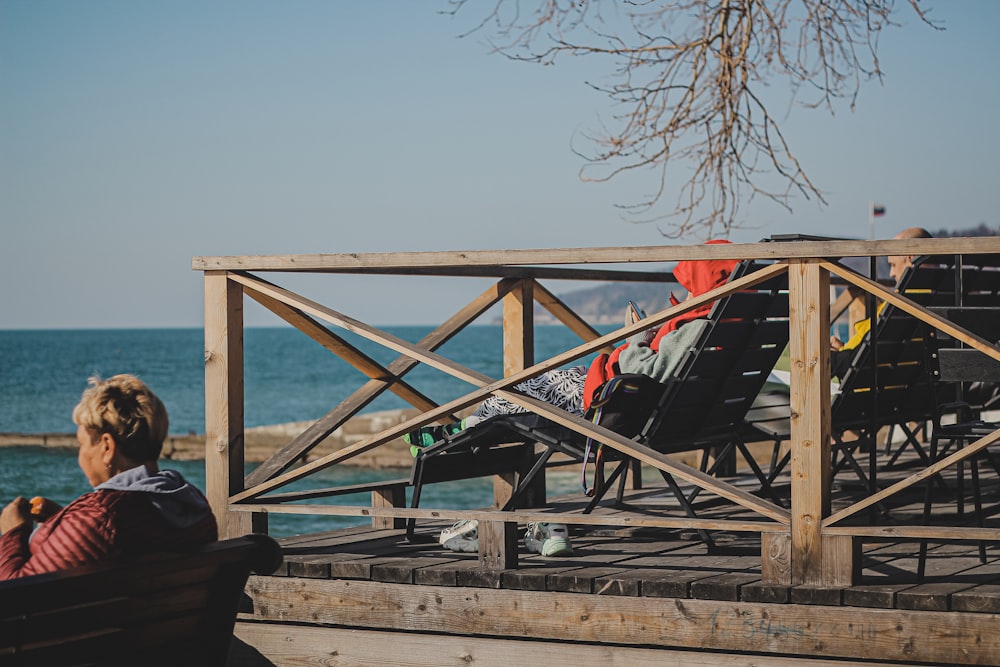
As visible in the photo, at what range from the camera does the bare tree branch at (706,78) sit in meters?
8.97

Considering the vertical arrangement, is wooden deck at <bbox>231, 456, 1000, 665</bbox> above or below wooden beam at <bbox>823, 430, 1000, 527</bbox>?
below

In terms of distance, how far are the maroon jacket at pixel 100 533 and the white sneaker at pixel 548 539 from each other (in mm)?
2118

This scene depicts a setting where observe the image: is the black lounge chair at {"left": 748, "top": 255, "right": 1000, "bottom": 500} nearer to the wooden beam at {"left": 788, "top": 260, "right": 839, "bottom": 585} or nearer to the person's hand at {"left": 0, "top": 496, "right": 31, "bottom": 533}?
the wooden beam at {"left": 788, "top": 260, "right": 839, "bottom": 585}

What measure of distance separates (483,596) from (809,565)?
1.13 meters

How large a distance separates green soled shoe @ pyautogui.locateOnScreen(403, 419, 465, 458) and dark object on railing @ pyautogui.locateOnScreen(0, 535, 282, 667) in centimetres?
231

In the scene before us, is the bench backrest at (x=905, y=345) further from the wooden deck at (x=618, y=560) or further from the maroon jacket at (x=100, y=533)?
the maroon jacket at (x=100, y=533)

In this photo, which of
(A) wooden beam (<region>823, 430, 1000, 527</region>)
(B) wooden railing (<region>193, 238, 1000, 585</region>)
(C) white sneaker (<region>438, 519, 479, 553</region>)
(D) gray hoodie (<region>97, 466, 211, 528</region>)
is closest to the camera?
(D) gray hoodie (<region>97, 466, 211, 528</region>)

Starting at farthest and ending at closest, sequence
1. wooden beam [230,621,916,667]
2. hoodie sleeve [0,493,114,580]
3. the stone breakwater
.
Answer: the stone breakwater → wooden beam [230,621,916,667] → hoodie sleeve [0,493,114,580]

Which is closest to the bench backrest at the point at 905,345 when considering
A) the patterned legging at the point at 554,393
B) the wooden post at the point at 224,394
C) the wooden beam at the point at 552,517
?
the patterned legging at the point at 554,393

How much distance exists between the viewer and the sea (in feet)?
91.4

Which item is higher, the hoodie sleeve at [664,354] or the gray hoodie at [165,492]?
the hoodie sleeve at [664,354]

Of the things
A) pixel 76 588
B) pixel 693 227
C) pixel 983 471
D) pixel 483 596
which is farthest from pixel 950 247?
pixel 693 227

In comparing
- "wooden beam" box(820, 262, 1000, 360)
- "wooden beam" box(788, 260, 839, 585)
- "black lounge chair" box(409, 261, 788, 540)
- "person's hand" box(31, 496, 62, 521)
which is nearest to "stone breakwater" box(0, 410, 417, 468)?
"black lounge chair" box(409, 261, 788, 540)

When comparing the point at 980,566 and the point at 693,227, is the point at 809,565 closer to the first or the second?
the point at 980,566
